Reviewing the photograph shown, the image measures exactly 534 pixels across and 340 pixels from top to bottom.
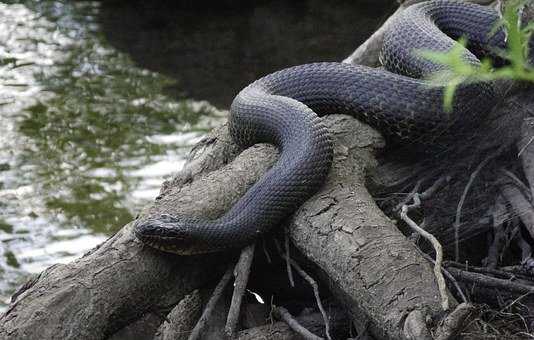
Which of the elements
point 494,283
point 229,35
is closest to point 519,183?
point 494,283

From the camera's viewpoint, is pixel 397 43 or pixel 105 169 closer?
pixel 397 43

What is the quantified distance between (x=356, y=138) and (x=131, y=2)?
1144cm

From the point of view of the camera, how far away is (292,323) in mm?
4719

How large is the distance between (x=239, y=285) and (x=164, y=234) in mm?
523

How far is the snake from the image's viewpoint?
191 inches

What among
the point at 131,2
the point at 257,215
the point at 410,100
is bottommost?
the point at 131,2

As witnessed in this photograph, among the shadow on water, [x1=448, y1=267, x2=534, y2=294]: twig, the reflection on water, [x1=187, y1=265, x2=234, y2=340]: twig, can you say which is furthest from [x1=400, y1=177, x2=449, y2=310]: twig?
the shadow on water

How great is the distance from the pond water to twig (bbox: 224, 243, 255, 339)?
10.9ft

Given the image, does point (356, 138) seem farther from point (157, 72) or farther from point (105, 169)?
point (157, 72)

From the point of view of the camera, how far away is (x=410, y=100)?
547cm

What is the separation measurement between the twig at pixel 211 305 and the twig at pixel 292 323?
334 millimetres

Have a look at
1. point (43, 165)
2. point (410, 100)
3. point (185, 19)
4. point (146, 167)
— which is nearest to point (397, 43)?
point (410, 100)

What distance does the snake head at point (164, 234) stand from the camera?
184 inches

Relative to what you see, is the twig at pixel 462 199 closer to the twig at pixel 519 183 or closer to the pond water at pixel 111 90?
the twig at pixel 519 183
